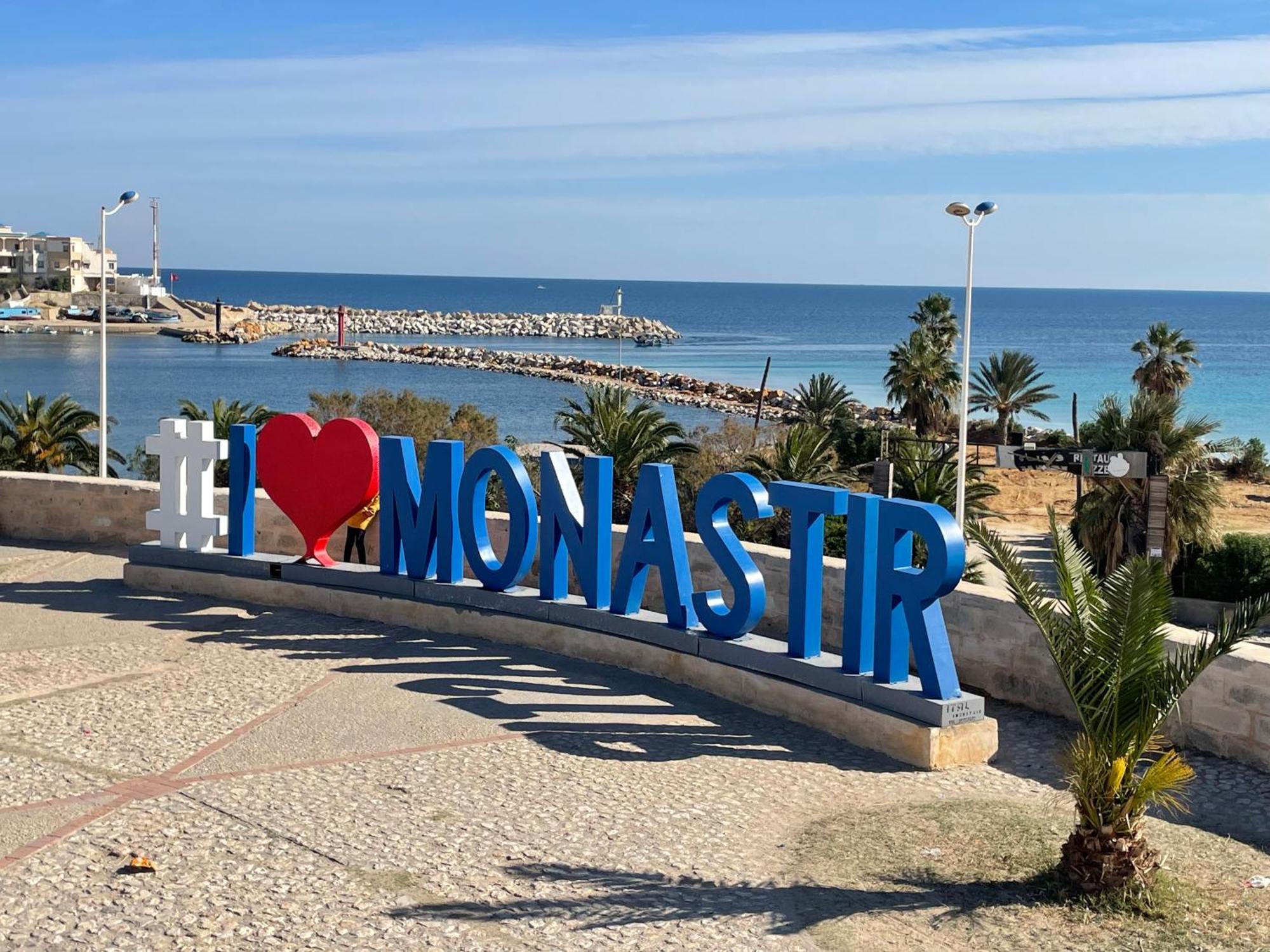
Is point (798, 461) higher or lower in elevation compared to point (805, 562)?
higher

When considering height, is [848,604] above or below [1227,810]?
above

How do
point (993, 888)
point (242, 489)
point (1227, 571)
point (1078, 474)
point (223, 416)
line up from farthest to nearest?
point (1227, 571) < point (223, 416) < point (1078, 474) < point (242, 489) < point (993, 888)

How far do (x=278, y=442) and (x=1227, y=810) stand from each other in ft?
35.7

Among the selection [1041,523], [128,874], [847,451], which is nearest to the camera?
[128,874]

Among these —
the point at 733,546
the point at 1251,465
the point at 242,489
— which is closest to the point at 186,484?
the point at 242,489

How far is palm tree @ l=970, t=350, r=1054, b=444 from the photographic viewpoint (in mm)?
60781

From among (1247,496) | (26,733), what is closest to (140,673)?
(26,733)

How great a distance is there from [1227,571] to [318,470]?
22.6 metres

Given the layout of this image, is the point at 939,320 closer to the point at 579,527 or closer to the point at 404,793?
the point at 579,527

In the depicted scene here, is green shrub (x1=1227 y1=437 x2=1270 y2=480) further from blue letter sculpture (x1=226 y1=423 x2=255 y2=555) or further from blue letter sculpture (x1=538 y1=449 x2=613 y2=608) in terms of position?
blue letter sculpture (x1=226 y1=423 x2=255 y2=555)

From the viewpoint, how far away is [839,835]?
979 cm

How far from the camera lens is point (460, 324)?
174 meters

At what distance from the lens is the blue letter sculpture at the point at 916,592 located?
1137 centimetres

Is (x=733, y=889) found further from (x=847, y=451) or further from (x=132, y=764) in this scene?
(x=847, y=451)
